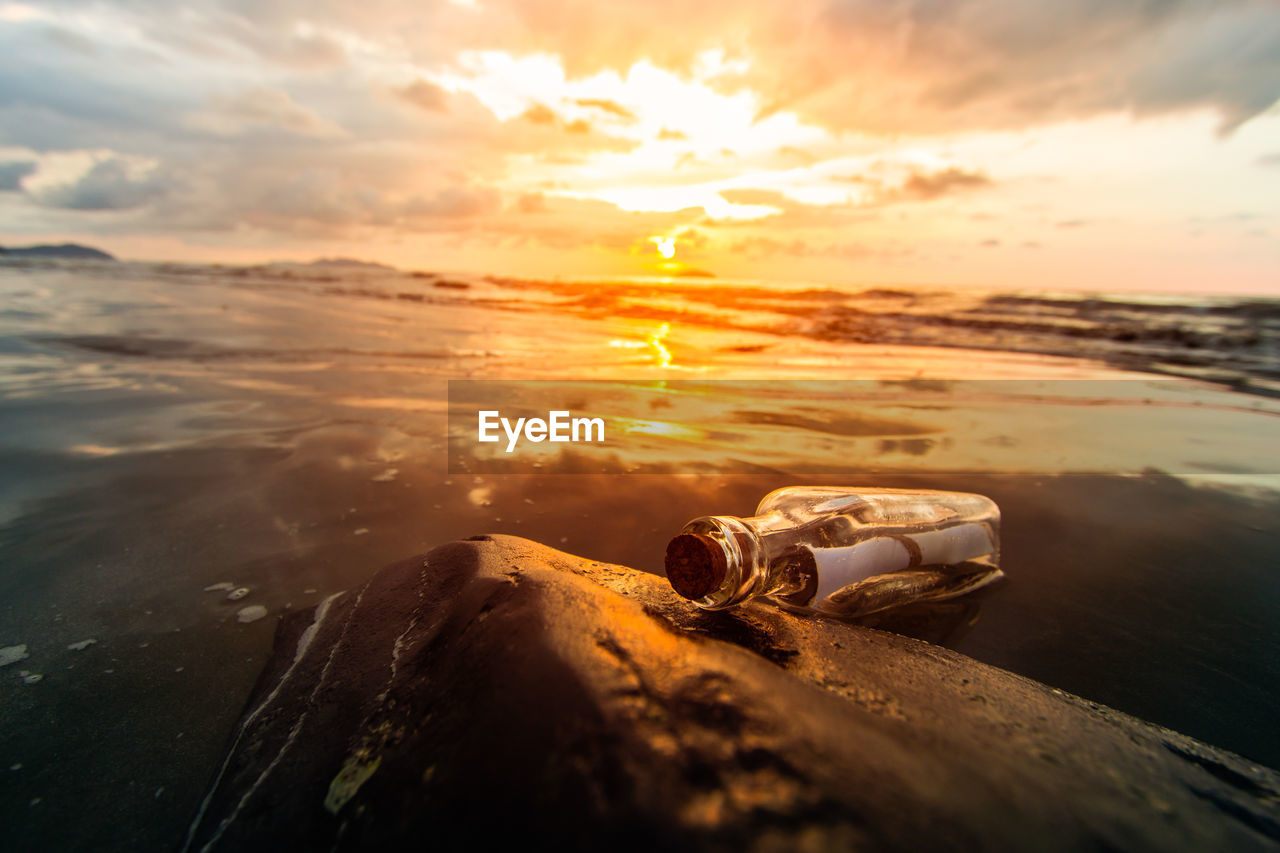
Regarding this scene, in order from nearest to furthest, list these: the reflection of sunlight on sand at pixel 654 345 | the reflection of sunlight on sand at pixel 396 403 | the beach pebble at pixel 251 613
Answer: the beach pebble at pixel 251 613 < the reflection of sunlight on sand at pixel 396 403 < the reflection of sunlight on sand at pixel 654 345

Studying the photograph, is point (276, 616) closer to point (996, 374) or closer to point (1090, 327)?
point (996, 374)

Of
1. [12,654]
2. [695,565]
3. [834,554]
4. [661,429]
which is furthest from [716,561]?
[661,429]

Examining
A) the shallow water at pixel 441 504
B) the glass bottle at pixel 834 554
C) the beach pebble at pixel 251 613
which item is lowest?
the beach pebble at pixel 251 613

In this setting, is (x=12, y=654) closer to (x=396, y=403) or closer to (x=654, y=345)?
(x=396, y=403)

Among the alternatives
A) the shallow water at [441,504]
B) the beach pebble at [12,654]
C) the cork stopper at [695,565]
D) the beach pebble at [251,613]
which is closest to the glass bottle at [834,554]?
the cork stopper at [695,565]

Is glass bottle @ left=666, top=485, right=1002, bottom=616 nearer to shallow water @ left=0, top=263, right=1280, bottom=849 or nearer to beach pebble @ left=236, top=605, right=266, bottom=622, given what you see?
shallow water @ left=0, top=263, right=1280, bottom=849

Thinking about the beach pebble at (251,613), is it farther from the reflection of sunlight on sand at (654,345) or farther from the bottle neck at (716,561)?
the reflection of sunlight on sand at (654,345)

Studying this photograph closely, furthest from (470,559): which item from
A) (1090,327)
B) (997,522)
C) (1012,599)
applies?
(1090,327)
